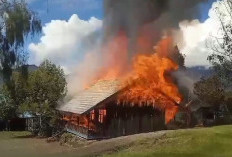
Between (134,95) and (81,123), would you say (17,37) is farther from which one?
(81,123)

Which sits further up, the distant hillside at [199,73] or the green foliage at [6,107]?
the distant hillside at [199,73]

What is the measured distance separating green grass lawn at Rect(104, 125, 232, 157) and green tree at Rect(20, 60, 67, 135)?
77.5 feet

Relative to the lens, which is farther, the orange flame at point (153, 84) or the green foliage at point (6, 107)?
the green foliage at point (6, 107)

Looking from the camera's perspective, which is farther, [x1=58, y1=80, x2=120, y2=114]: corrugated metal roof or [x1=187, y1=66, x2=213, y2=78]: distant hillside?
[x1=187, y1=66, x2=213, y2=78]: distant hillside

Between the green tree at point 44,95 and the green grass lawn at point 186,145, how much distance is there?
23.6 meters

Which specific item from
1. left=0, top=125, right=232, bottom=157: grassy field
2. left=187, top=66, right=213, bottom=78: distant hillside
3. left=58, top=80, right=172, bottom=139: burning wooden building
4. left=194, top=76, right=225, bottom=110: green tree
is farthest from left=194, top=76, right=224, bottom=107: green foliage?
left=0, top=125, right=232, bottom=157: grassy field

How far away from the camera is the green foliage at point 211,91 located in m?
49.7

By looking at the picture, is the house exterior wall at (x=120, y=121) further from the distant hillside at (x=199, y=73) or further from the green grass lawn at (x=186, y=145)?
the distant hillside at (x=199, y=73)

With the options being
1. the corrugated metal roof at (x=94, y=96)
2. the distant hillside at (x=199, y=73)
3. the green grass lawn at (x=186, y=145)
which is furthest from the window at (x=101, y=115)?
the distant hillside at (x=199, y=73)

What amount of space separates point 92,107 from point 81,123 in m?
5.76

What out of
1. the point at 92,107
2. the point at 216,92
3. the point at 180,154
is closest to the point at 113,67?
the point at 92,107

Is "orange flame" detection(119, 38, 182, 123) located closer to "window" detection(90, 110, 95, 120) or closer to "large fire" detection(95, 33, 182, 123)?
"large fire" detection(95, 33, 182, 123)

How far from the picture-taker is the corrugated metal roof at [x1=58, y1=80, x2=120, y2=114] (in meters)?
37.0

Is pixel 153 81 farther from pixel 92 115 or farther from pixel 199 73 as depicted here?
pixel 199 73
